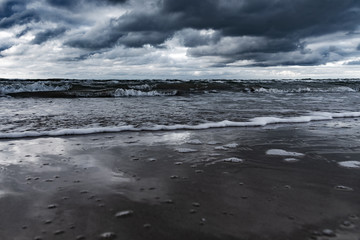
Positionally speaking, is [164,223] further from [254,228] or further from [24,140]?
[24,140]

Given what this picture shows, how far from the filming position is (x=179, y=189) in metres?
2.77

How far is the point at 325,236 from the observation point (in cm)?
192

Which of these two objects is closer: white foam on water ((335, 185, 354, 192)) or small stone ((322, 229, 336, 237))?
small stone ((322, 229, 336, 237))

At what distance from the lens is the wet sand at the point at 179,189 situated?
202 cm

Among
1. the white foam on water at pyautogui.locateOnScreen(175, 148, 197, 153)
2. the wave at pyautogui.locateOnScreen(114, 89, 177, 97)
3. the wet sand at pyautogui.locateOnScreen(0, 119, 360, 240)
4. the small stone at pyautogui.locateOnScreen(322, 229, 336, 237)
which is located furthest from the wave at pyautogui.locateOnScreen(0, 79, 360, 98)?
the small stone at pyautogui.locateOnScreen(322, 229, 336, 237)

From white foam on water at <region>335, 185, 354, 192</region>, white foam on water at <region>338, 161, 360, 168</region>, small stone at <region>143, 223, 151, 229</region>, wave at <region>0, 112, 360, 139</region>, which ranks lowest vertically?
small stone at <region>143, 223, 151, 229</region>

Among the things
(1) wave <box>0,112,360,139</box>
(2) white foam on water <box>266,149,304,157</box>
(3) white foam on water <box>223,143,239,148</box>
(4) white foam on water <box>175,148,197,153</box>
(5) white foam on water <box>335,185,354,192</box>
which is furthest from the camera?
(1) wave <box>0,112,360,139</box>

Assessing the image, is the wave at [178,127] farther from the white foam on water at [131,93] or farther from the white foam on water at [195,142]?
the white foam on water at [131,93]

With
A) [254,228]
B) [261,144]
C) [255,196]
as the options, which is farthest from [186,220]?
[261,144]

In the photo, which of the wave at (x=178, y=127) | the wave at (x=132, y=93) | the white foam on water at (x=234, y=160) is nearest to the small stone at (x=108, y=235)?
the white foam on water at (x=234, y=160)

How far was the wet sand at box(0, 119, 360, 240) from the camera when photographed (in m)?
2.02

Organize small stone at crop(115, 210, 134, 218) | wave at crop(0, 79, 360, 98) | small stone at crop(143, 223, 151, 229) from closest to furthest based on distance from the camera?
small stone at crop(143, 223, 151, 229) < small stone at crop(115, 210, 134, 218) < wave at crop(0, 79, 360, 98)

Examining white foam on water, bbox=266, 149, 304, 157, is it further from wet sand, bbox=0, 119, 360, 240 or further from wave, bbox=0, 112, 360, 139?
wave, bbox=0, 112, 360, 139

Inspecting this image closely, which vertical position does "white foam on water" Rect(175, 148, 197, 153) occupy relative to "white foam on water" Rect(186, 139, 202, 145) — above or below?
below
